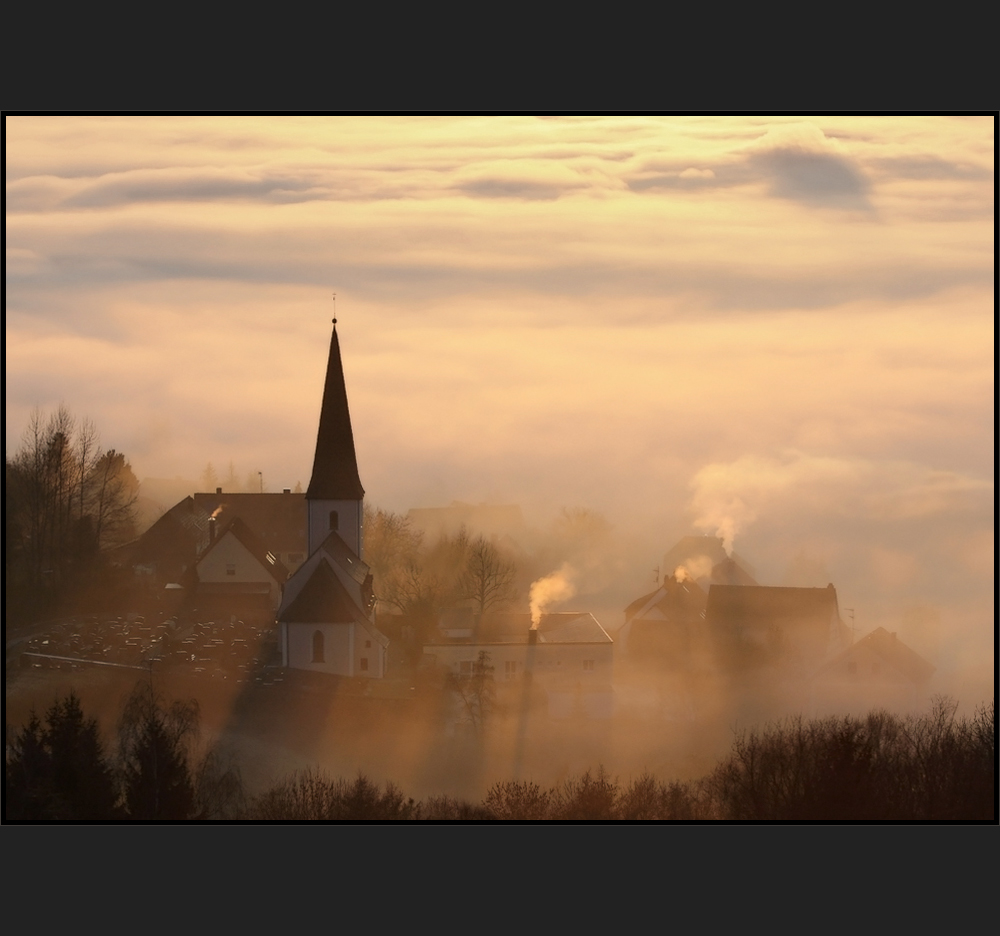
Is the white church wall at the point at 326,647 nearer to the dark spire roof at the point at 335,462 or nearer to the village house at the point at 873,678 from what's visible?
the dark spire roof at the point at 335,462

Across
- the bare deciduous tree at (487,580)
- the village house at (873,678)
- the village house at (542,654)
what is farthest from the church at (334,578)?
the village house at (873,678)

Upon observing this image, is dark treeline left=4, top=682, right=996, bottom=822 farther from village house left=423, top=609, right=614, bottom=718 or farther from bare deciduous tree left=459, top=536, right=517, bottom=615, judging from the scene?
bare deciduous tree left=459, top=536, right=517, bottom=615

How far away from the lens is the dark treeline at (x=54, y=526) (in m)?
56.8

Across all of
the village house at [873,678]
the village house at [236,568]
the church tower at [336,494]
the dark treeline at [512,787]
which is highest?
the church tower at [336,494]

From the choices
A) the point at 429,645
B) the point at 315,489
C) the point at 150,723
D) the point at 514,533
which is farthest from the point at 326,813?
the point at 514,533

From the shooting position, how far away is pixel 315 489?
62062 mm

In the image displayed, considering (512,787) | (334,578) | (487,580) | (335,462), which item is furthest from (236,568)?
(512,787)

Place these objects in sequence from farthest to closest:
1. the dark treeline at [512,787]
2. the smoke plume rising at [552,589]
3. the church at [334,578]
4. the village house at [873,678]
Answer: the smoke plume rising at [552,589] → the church at [334,578] → the village house at [873,678] → the dark treeline at [512,787]

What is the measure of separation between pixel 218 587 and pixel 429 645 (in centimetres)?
1283

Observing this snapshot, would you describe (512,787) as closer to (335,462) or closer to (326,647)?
(326,647)

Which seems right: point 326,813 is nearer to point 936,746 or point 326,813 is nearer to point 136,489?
point 936,746

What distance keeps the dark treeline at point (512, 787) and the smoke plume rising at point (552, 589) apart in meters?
29.7

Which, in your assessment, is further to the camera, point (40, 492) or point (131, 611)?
point (40, 492)

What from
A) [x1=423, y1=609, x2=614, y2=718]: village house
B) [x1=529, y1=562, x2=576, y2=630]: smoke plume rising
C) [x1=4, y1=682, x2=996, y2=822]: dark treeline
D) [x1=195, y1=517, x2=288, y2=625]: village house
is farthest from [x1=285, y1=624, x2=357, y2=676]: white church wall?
[x1=529, y1=562, x2=576, y2=630]: smoke plume rising
